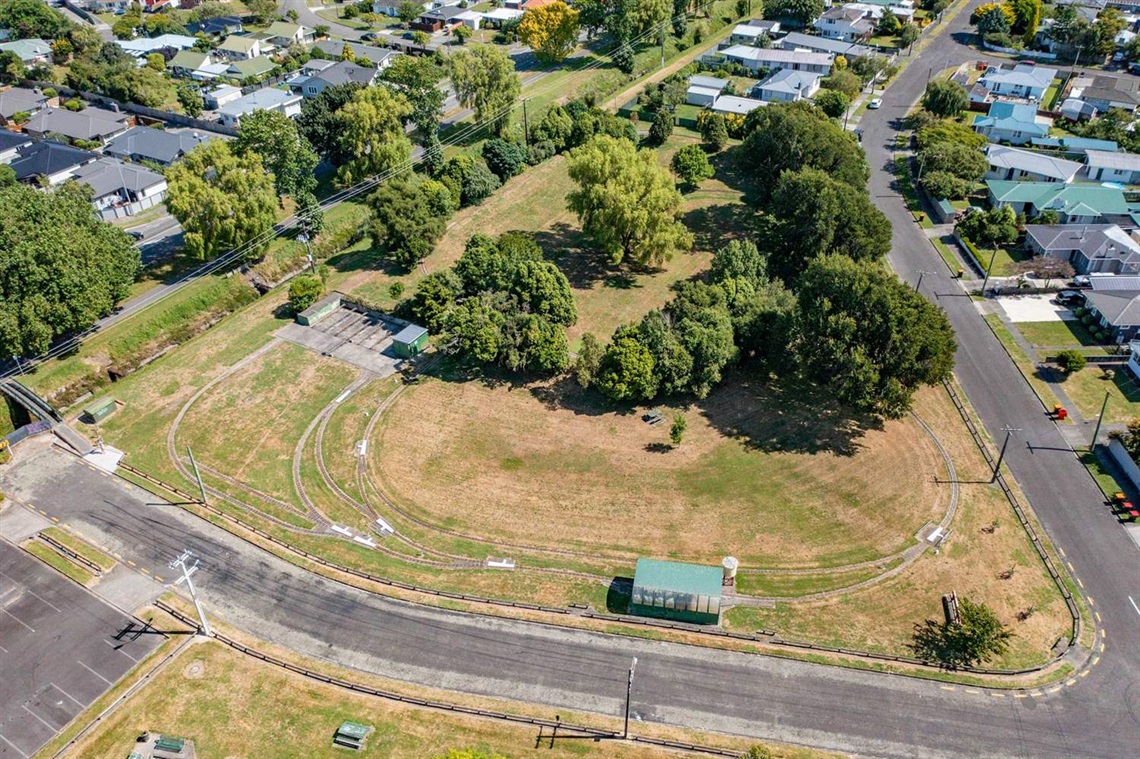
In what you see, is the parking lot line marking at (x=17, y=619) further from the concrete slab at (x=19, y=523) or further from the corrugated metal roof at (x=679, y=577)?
the corrugated metal roof at (x=679, y=577)

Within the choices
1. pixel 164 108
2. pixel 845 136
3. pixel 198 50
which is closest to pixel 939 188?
pixel 845 136

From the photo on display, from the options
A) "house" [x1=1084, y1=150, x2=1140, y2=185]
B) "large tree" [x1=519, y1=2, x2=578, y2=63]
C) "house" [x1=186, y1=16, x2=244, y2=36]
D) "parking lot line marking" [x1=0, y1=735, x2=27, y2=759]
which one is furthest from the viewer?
"house" [x1=186, y1=16, x2=244, y2=36]

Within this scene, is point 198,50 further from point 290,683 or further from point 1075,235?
point 1075,235

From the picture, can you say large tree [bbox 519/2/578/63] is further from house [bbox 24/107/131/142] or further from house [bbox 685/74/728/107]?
house [bbox 24/107/131/142]

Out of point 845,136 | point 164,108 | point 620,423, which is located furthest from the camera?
point 164,108

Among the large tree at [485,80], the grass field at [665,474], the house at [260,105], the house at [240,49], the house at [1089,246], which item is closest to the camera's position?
the grass field at [665,474]

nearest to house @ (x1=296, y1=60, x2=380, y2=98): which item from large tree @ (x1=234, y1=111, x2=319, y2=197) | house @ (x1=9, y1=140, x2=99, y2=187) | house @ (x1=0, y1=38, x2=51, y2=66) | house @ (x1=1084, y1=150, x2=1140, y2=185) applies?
house @ (x1=9, y1=140, x2=99, y2=187)

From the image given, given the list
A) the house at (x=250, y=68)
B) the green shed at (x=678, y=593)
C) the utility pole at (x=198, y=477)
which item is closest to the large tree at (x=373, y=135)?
the utility pole at (x=198, y=477)
